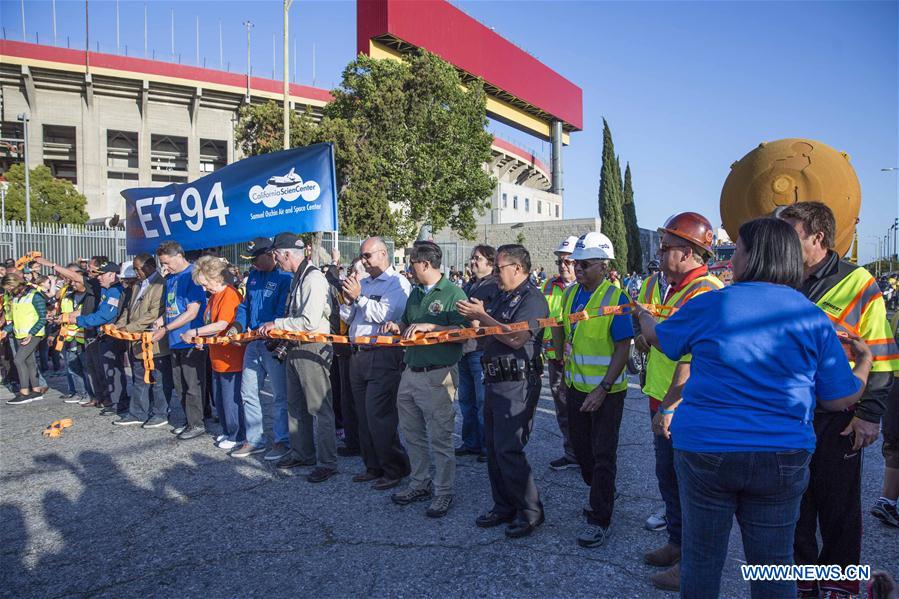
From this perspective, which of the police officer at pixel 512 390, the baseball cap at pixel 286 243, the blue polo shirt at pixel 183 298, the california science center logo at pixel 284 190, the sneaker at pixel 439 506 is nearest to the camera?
the police officer at pixel 512 390

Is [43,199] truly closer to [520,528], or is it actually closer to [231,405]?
[231,405]

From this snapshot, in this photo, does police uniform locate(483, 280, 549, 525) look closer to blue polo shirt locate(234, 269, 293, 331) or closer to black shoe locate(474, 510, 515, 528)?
black shoe locate(474, 510, 515, 528)

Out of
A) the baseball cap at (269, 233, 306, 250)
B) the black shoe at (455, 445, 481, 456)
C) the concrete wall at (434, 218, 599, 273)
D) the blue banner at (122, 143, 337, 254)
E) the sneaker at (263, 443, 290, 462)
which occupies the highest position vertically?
the concrete wall at (434, 218, 599, 273)

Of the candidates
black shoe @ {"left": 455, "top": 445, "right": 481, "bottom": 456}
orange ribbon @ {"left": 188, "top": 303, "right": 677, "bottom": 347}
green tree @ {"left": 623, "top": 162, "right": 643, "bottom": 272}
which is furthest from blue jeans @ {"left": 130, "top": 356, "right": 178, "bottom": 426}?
green tree @ {"left": 623, "top": 162, "right": 643, "bottom": 272}

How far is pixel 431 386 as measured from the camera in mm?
4324

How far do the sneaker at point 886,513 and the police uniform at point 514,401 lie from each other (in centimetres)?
238

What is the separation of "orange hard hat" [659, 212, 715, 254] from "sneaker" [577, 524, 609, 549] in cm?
191

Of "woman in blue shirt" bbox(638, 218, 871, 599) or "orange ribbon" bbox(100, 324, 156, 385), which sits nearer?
"woman in blue shirt" bbox(638, 218, 871, 599)

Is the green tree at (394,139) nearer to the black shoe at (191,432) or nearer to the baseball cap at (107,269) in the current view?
the baseball cap at (107,269)

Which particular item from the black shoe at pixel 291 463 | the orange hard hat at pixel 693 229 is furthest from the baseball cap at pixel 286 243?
the orange hard hat at pixel 693 229

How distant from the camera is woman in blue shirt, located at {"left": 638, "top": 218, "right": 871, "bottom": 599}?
2.04 meters

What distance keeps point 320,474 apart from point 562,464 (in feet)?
7.35

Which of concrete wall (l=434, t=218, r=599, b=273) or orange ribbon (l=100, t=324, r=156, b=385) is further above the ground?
concrete wall (l=434, t=218, r=599, b=273)

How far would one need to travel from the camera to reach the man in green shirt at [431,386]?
431 cm
